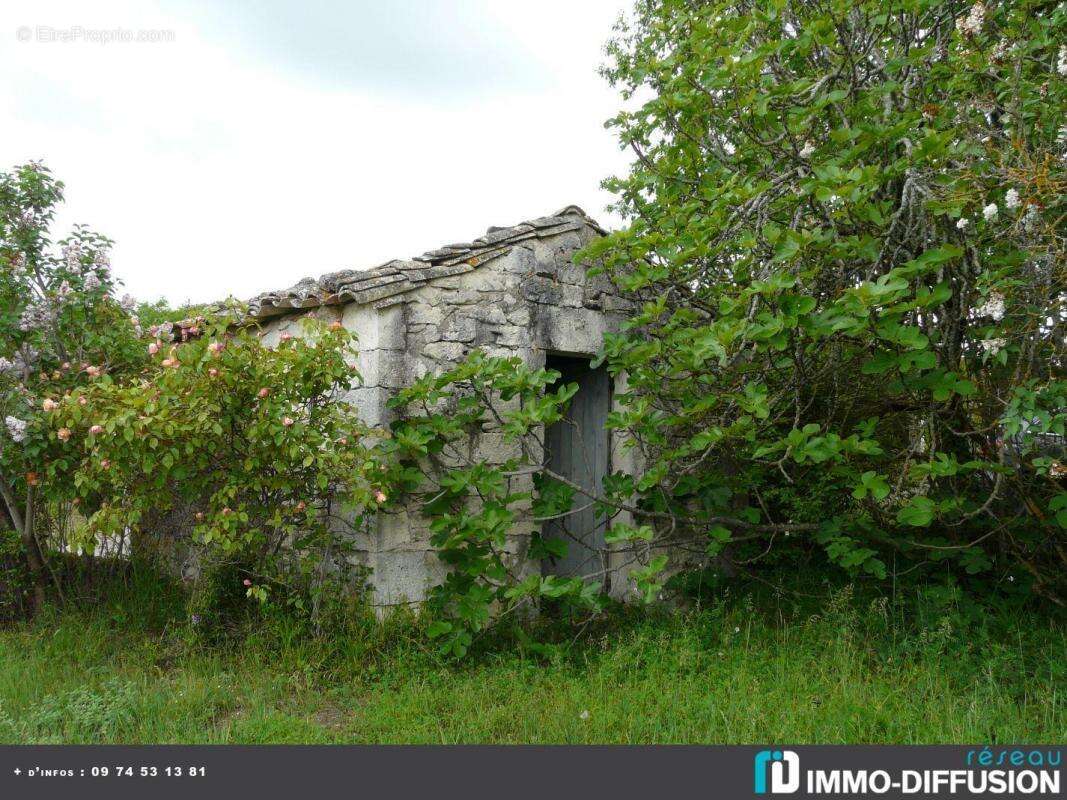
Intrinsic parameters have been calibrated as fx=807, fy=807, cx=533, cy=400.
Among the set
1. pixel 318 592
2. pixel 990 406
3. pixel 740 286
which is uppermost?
pixel 740 286

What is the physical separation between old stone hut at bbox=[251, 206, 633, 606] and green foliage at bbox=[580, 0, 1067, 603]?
0.60 meters

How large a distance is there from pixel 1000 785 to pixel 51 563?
6941mm

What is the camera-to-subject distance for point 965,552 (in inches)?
211

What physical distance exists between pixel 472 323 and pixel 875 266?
8.69 ft

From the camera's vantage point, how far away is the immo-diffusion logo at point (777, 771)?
327cm

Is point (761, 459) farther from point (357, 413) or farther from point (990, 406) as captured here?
point (357, 413)

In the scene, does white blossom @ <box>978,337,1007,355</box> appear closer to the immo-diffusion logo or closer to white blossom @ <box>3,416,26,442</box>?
the immo-diffusion logo

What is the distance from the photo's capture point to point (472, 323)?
5.64 meters

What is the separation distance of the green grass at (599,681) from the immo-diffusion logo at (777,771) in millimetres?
239

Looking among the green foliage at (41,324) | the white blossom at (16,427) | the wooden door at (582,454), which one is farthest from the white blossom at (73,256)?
the wooden door at (582,454)

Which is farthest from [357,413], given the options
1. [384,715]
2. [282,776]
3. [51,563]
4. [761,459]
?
[51,563]

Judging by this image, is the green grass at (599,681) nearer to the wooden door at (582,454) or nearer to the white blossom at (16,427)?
the wooden door at (582,454)

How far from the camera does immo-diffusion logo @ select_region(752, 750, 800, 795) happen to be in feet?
10.7

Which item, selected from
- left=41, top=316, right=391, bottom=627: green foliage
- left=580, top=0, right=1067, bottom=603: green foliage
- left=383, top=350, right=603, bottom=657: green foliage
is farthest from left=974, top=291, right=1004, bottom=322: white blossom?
left=41, top=316, right=391, bottom=627: green foliage
